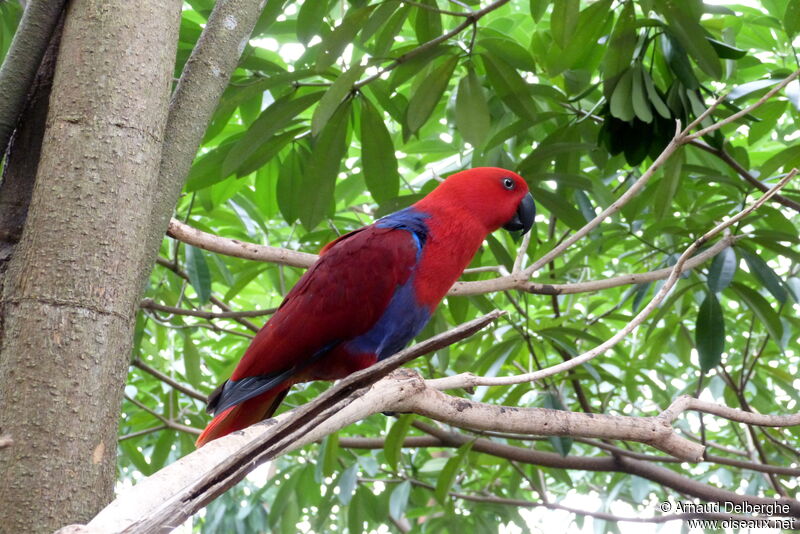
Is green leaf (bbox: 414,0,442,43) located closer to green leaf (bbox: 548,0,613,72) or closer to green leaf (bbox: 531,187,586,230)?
green leaf (bbox: 548,0,613,72)

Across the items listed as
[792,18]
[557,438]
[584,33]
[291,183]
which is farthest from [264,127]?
[792,18]

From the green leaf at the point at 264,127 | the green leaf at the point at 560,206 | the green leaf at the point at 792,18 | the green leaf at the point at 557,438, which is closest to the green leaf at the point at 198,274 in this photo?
the green leaf at the point at 264,127

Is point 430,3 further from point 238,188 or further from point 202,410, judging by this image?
point 202,410

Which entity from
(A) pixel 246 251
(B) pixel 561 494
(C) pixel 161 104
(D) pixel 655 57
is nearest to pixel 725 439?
(B) pixel 561 494

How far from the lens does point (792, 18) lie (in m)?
2.43

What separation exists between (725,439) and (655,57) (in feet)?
9.52

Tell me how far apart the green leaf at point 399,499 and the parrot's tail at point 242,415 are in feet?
4.80

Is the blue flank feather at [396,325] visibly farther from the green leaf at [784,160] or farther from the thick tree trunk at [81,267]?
the green leaf at [784,160]

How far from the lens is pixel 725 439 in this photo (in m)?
4.65

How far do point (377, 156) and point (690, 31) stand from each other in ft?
3.40

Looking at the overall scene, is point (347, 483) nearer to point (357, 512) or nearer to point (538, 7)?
point (357, 512)

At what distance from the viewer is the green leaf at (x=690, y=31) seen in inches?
89.9

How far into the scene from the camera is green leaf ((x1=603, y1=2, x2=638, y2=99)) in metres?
2.41

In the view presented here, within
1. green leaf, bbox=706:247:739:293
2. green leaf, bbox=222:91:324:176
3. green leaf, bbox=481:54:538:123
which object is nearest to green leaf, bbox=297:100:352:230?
green leaf, bbox=222:91:324:176
